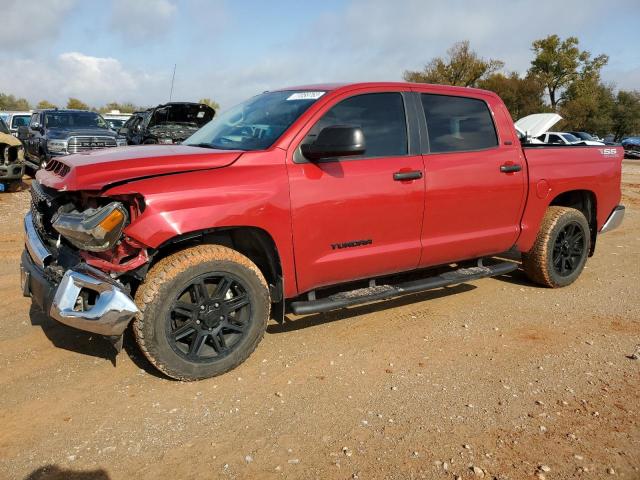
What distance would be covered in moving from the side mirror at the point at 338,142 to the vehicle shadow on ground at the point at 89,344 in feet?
5.96

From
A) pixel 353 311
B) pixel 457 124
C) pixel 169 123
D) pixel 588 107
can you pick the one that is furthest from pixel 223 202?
pixel 588 107

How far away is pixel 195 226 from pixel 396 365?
1.69 m

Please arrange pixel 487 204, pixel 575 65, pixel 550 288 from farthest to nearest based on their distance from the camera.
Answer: pixel 575 65
pixel 550 288
pixel 487 204

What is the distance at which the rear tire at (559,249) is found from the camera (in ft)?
16.8

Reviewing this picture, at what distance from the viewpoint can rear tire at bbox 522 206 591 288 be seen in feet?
16.8

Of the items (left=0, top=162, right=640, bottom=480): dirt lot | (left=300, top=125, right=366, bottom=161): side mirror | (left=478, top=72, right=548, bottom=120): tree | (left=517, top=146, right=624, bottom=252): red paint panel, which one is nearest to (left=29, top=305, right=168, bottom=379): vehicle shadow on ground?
(left=0, top=162, right=640, bottom=480): dirt lot

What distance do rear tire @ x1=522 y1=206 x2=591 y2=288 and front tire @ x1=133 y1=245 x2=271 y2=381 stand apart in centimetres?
302

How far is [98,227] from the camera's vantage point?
2.93m

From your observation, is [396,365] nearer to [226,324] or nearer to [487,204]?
[226,324]

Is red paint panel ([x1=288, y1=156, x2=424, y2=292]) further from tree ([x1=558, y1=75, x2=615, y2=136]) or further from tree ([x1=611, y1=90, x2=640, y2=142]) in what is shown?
tree ([x1=611, y1=90, x2=640, y2=142])

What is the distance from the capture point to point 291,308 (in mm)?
3691

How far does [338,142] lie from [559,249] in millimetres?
3087

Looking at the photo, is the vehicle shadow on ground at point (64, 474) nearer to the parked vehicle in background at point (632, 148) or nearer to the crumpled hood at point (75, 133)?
the crumpled hood at point (75, 133)

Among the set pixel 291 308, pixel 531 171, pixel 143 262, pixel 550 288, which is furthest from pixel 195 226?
pixel 550 288
